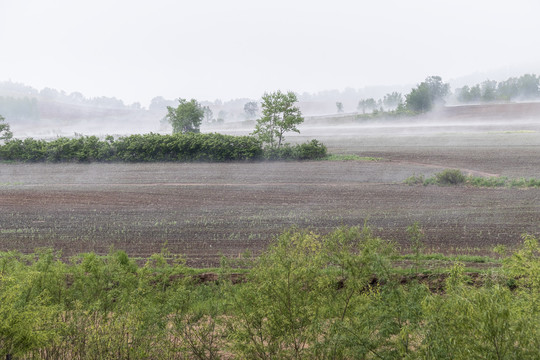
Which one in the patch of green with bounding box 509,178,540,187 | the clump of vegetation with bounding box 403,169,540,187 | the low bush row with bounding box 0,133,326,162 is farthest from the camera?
the low bush row with bounding box 0,133,326,162

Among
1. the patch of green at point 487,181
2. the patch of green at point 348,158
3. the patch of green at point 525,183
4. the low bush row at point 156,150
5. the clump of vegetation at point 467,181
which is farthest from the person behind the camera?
the low bush row at point 156,150

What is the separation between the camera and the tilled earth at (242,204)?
2180cm

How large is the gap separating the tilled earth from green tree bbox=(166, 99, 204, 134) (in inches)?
777

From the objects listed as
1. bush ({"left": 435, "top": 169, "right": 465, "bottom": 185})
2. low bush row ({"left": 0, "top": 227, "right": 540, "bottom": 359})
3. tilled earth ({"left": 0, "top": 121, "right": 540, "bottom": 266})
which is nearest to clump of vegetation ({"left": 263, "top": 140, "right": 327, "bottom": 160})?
tilled earth ({"left": 0, "top": 121, "right": 540, "bottom": 266})

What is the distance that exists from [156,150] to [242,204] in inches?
973

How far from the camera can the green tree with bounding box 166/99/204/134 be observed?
67312 mm

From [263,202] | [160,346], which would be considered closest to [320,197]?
[263,202]

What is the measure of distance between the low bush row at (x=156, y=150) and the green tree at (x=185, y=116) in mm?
15566

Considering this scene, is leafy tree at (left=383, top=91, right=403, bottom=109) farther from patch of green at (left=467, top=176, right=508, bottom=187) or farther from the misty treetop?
patch of green at (left=467, top=176, right=508, bottom=187)

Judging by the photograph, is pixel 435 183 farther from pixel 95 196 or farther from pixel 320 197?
pixel 95 196

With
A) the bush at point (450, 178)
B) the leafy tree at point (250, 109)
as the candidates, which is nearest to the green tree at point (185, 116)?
the bush at point (450, 178)

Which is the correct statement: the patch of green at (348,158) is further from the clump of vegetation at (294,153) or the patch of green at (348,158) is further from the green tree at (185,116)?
the green tree at (185,116)

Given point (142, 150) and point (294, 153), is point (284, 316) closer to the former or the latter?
→ point (294, 153)

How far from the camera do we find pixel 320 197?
105 feet
